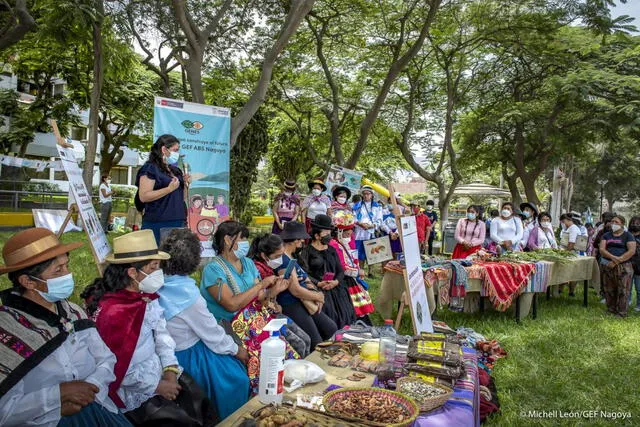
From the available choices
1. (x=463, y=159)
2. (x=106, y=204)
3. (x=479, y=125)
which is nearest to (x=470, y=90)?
(x=479, y=125)

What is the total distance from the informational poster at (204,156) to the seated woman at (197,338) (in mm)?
3135

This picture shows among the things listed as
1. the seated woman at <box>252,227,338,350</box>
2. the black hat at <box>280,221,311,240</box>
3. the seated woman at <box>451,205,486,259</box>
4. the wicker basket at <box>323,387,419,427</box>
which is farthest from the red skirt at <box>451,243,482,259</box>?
the wicker basket at <box>323,387,419,427</box>

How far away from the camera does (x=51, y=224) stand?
450 centimetres

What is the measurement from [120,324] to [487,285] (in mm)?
5152

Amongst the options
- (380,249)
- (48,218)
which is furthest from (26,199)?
(380,249)

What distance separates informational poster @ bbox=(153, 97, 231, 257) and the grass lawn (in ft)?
6.29

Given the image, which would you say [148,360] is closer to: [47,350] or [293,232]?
[47,350]

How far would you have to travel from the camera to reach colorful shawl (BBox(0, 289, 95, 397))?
1.97 metres

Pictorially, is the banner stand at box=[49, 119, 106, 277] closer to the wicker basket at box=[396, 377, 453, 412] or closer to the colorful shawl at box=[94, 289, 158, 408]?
the colorful shawl at box=[94, 289, 158, 408]

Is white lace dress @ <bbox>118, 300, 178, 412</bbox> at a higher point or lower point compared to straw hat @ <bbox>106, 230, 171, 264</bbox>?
lower

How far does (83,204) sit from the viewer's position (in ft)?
13.2

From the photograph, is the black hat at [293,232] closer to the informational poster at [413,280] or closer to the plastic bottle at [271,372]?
the informational poster at [413,280]

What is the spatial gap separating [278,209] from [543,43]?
7157mm

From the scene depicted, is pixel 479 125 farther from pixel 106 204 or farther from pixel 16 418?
pixel 16 418
